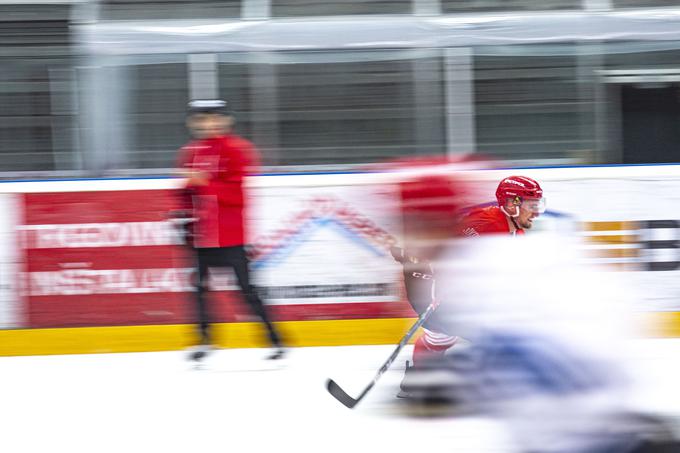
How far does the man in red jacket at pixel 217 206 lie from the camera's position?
588cm

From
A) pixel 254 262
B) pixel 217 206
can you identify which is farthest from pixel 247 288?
pixel 254 262

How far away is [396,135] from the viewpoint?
7.52m

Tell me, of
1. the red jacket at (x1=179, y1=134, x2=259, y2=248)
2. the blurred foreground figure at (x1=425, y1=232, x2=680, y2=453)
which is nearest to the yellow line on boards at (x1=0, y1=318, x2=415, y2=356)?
the red jacket at (x1=179, y1=134, x2=259, y2=248)

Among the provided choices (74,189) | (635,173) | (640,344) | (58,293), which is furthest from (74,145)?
(640,344)

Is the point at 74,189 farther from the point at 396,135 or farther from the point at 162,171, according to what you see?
the point at 396,135

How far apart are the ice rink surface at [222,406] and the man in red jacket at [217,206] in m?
0.42

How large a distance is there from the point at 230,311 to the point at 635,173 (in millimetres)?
2846

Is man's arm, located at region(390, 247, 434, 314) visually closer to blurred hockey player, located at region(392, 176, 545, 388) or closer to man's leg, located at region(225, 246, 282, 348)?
blurred hockey player, located at region(392, 176, 545, 388)

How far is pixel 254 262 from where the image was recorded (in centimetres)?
700

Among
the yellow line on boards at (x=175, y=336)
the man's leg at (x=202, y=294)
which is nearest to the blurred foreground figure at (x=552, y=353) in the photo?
the man's leg at (x=202, y=294)

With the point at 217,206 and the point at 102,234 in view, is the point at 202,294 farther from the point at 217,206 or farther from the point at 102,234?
the point at 102,234

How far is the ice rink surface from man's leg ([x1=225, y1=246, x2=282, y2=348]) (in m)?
0.24

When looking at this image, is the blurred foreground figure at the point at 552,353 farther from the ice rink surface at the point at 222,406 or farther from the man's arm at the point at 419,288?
the man's arm at the point at 419,288

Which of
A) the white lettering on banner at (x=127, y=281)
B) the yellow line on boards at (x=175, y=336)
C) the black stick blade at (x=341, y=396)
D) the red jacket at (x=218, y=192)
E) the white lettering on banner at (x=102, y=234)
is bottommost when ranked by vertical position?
the yellow line on boards at (x=175, y=336)
